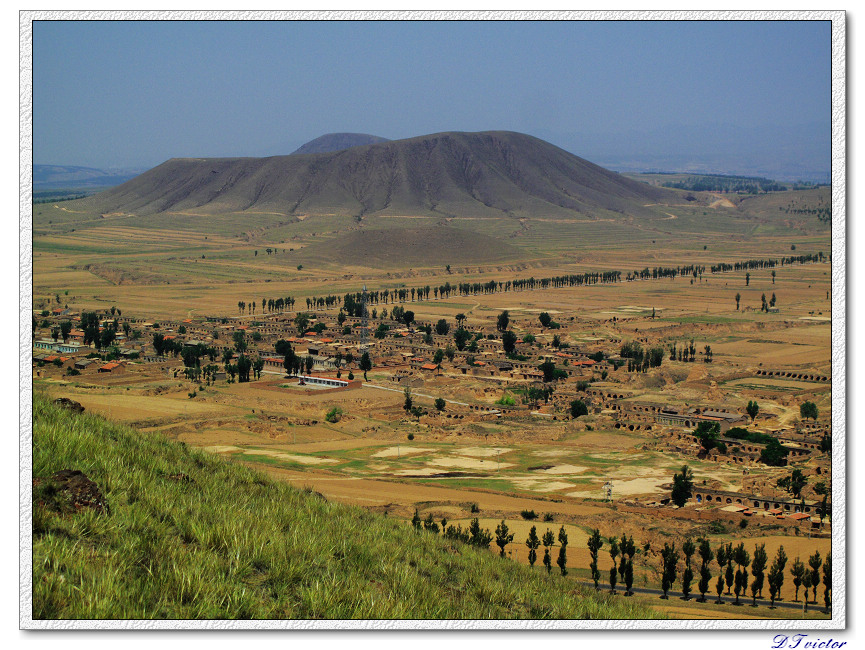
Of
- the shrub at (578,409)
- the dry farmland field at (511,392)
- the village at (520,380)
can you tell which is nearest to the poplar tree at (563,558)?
the dry farmland field at (511,392)

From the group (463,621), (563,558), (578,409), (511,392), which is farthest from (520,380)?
(463,621)

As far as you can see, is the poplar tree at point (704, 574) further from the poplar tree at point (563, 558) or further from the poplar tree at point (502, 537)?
the poplar tree at point (502, 537)

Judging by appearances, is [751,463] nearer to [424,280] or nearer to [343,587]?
[343,587]

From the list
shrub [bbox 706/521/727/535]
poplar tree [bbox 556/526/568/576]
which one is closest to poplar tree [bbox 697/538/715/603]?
poplar tree [bbox 556/526/568/576]

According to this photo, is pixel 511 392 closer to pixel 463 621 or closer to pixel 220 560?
pixel 463 621

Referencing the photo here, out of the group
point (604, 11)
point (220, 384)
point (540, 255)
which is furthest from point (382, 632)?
point (540, 255)

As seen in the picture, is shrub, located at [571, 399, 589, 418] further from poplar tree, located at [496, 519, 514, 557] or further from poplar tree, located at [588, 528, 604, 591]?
poplar tree, located at [496, 519, 514, 557]

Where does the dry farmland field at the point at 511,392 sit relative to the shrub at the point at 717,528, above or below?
above
